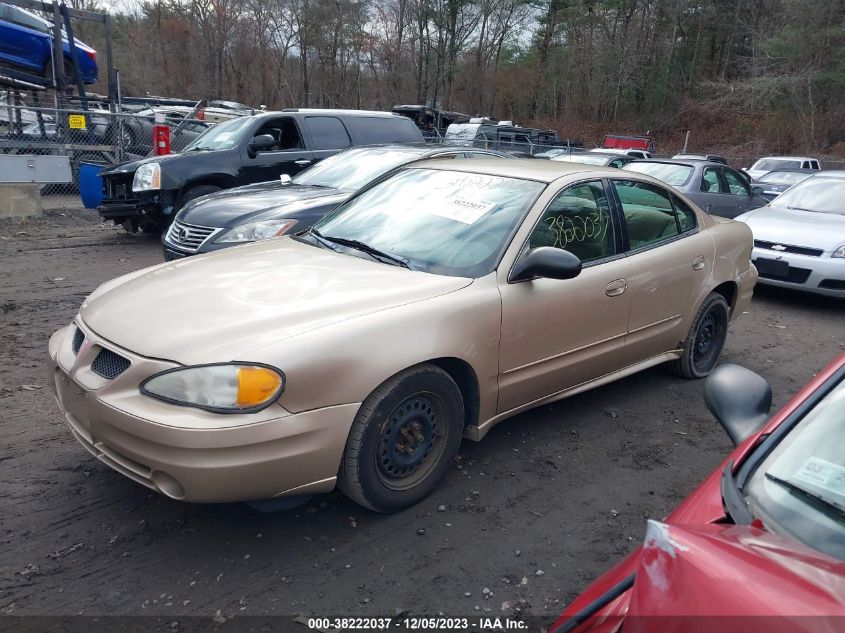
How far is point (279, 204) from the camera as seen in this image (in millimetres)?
6598

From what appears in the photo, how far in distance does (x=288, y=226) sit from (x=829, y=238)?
5.97 meters

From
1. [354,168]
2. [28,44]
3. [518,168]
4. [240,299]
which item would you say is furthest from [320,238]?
[28,44]

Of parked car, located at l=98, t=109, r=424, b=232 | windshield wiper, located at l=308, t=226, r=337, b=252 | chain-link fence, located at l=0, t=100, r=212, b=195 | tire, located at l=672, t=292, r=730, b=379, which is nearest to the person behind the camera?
windshield wiper, located at l=308, t=226, r=337, b=252

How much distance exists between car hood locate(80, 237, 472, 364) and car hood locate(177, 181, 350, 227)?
9.24ft

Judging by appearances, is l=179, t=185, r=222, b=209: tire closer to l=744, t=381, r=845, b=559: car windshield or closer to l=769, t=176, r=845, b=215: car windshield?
l=769, t=176, r=845, b=215: car windshield

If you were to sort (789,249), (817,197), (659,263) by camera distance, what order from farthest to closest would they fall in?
(817,197) < (789,249) < (659,263)

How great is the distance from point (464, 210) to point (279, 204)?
131 inches

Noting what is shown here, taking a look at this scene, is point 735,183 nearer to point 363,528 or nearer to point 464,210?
point 464,210

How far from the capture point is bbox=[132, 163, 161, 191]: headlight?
875 cm

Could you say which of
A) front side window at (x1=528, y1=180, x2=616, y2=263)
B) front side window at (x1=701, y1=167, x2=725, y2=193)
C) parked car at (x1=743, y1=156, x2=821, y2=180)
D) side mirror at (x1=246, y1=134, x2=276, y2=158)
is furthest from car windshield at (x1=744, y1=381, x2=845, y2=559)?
parked car at (x1=743, y1=156, x2=821, y2=180)

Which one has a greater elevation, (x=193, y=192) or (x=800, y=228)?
(x=193, y=192)

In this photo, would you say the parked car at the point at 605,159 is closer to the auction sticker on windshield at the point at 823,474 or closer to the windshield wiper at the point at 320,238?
the windshield wiper at the point at 320,238

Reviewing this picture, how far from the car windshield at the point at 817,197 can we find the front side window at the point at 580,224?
19.3 feet

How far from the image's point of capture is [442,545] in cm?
295
